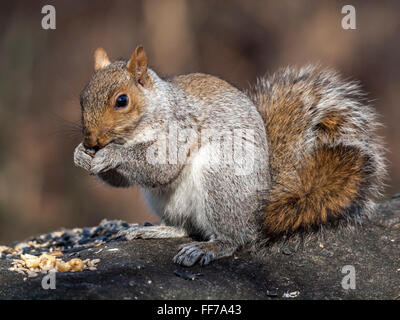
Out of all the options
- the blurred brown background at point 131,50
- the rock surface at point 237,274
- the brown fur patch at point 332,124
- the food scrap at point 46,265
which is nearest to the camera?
the rock surface at point 237,274


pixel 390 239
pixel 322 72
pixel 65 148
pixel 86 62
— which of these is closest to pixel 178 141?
pixel 322 72

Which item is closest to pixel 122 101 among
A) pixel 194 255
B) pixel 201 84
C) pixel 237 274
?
pixel 201 84

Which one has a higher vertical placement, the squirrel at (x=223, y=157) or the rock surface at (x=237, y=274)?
the squirrel at (x=223, y=157)

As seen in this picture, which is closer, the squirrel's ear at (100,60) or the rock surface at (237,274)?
the rock surface at (237,274)

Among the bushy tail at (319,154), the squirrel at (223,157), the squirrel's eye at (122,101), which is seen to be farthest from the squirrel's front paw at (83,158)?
the bushy tail at (319,154)

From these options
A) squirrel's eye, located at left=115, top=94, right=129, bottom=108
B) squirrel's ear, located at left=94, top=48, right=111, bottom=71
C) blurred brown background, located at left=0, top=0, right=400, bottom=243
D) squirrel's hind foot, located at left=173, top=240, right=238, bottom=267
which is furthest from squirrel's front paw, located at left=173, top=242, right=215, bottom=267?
blurred brown background, located at left=0, top=0, right=400, bottom=243

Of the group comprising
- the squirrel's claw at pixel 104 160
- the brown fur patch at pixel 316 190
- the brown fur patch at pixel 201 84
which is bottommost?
the brown fur patch at pixel 316 190

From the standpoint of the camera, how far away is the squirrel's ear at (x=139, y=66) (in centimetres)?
240

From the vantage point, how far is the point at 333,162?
2.53 meters

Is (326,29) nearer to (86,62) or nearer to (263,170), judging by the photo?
(86,62)

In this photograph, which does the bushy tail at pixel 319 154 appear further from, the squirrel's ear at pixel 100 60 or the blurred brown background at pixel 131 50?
the blurred brown background at pixel 131 50

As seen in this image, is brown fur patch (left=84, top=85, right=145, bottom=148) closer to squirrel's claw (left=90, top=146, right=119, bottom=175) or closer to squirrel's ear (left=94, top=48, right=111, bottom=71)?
squirrel's claw (left=90, top=146, right=119, bottom=175)

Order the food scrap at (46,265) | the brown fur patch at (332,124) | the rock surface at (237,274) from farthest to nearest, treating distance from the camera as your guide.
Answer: the brown fur patch at (332,124), the food scrap at (46,265), the rock surface at (237,274)

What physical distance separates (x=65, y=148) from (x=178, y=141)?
3516 mm
